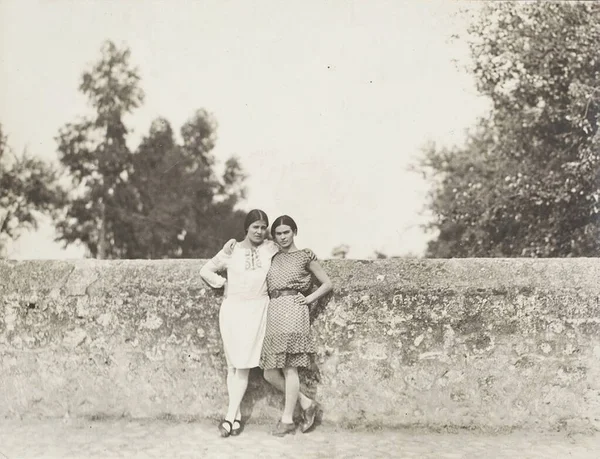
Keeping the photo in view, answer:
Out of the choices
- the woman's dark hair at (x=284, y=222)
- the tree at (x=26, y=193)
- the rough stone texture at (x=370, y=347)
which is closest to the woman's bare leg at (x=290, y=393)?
the rough stone texture at (x=370, y=347)

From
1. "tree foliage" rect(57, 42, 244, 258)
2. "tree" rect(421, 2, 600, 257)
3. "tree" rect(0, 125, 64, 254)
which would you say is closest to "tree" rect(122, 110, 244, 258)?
"tree foliage" rect(57, 42, 244, 258)

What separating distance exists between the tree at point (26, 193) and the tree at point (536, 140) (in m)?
14.7

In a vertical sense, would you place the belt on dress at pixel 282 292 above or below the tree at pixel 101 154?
below

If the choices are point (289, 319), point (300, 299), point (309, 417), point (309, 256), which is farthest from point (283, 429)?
point (309, 256)

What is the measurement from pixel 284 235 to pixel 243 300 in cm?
56

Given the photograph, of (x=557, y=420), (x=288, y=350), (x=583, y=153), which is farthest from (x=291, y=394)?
(x=583, y=153)

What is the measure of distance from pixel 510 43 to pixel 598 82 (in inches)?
98.7

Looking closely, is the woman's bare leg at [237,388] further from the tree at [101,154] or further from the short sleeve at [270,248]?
the tree at [101,154]

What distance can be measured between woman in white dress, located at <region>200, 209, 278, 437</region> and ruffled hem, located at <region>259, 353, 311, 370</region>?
8cm

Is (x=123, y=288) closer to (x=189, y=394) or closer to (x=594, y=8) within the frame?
(x=189, y=394)

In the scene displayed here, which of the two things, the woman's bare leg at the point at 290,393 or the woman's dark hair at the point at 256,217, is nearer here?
the woman's bare leg at the point at 290,393

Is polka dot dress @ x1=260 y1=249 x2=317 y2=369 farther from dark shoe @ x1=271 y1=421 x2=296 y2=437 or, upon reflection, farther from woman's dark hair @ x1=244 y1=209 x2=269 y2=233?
dark shoe @ x1=271 y1=421 x2=296 y2=437

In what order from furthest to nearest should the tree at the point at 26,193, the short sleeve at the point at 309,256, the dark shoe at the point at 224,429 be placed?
the tree at the point at 26,193 < the short sleeve at the point at 309,256 < the dark shoe at the point at 224,429

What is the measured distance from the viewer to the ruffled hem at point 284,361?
5027 millimetres
